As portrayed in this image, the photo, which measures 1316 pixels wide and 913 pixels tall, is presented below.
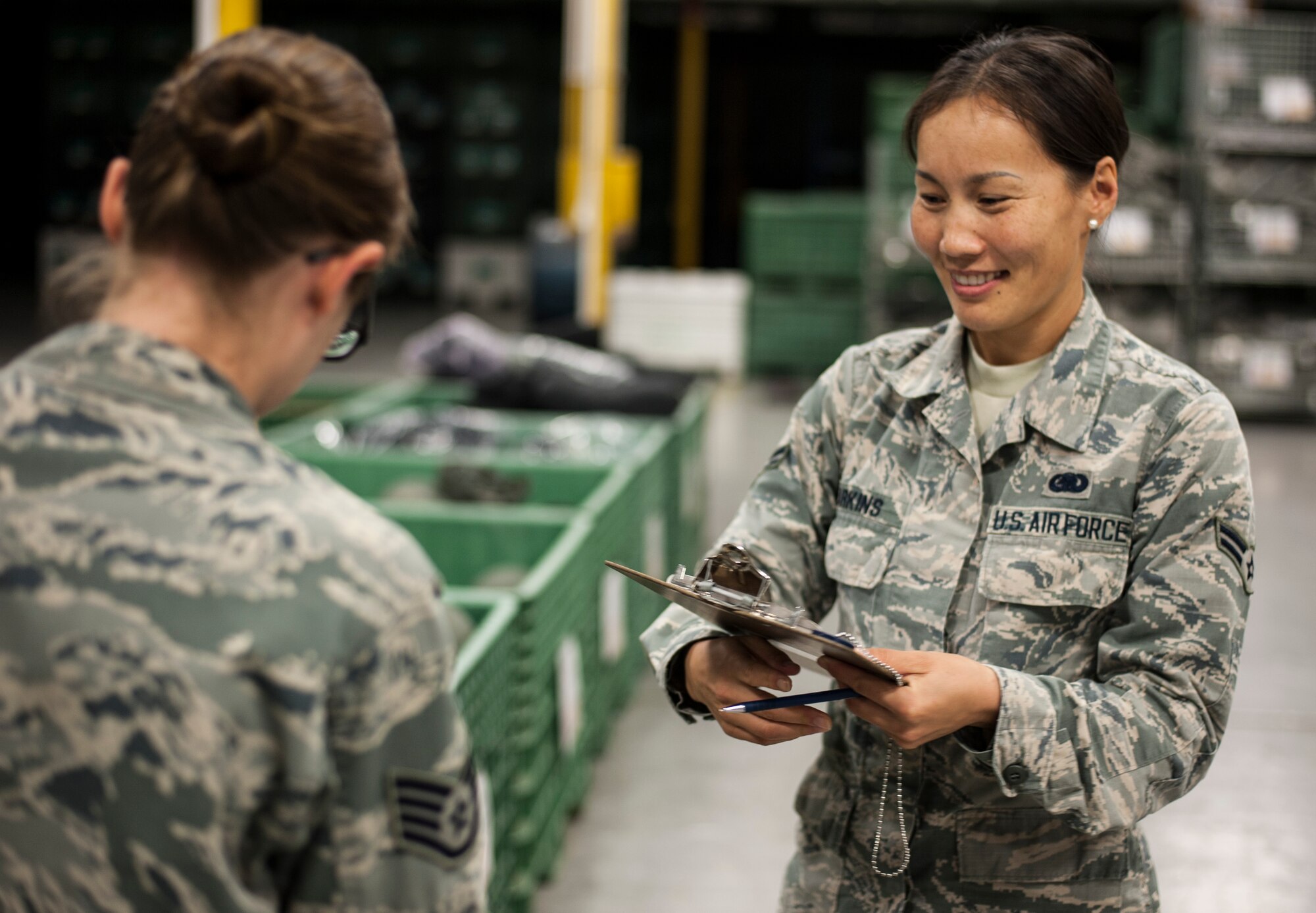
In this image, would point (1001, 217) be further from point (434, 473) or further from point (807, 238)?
point (807, 238)

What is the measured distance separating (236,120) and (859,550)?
32.5 inches

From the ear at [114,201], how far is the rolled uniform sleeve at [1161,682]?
0.87 meters

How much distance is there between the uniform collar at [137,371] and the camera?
0.91m

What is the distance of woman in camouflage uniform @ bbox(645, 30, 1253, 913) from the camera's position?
4.26 ft

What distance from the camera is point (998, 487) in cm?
144

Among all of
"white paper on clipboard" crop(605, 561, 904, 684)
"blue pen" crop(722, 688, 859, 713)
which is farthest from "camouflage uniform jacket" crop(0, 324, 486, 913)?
"blue pen" crop(722, 688, 859, 713)

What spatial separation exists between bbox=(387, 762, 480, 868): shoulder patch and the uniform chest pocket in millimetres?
626

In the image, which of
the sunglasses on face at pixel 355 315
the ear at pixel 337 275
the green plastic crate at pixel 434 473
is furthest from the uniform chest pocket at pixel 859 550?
the green plastic crate at pixel 434 473


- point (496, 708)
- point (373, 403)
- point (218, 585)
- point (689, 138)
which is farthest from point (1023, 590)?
point (689, 138)

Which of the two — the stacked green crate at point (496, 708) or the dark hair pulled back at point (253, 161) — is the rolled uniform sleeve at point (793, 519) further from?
the stacked green crate at point (496, 708)

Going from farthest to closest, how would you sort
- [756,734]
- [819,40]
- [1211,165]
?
[819,40] < [1211,165] < [756,734]

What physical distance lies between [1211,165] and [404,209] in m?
9.45

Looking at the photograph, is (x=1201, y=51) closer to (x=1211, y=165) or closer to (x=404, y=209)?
(x=1211, y=165)

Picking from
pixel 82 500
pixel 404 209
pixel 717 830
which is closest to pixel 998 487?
pixel 404 209
